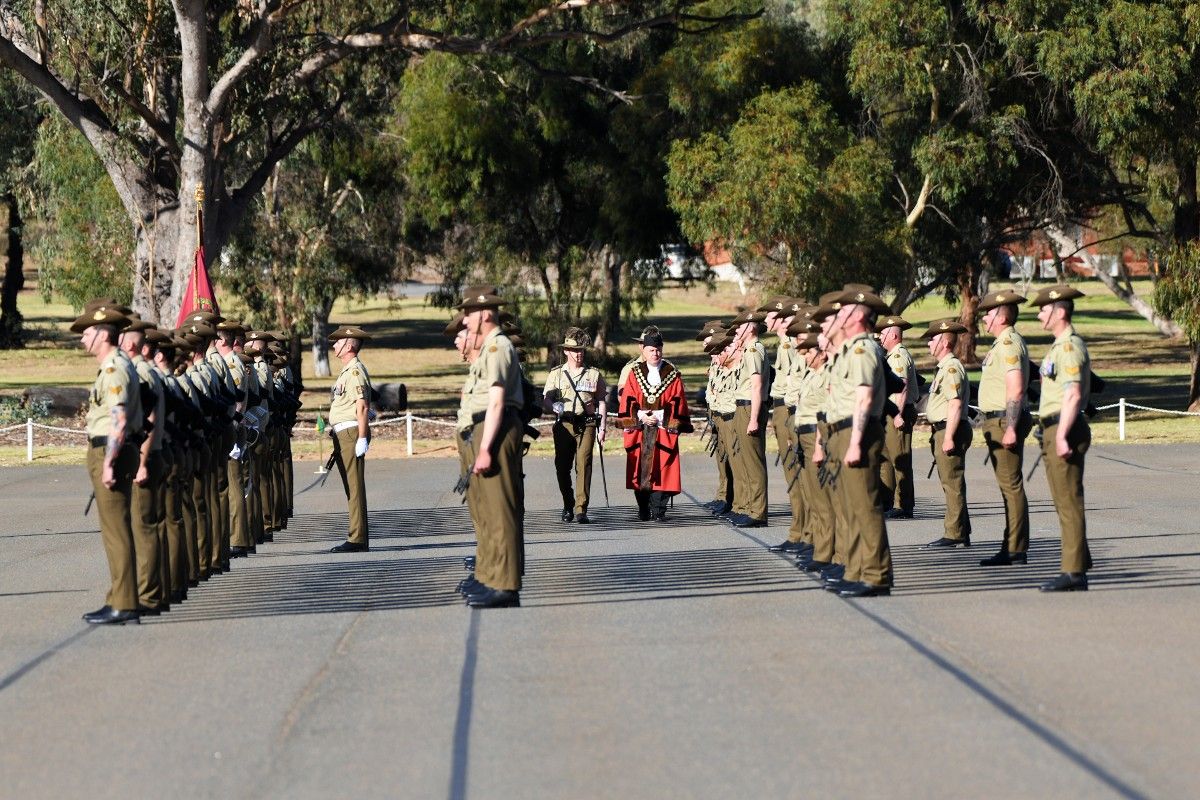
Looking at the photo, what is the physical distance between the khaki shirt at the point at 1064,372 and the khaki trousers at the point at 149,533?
5.65 meters

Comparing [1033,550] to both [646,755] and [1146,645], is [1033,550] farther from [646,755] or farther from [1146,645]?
[646,755]

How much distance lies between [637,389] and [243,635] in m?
8.08

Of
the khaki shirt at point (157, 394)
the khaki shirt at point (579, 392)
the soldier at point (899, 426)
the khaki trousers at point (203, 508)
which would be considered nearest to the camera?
the khaki shirt at point (157, 394)

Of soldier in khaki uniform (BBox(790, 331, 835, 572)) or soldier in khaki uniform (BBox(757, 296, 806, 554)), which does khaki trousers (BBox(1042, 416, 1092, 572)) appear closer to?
soldier in khaki uniform (BBox(790, 331, 835, 572))

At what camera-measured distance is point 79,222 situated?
42688 millimetres

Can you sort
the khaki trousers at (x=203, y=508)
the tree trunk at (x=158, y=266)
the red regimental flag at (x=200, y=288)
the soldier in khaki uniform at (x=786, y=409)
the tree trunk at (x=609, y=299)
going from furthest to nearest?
1. the tree trunk at (x=609, y=299)
2. the tree trunk at (x=158, y=266)
3. the red regimental flag at (x=200, y=288)
4. the soldier in khaki uniform at (x=786, y=409)
5. the khaki trousers at (x=203, y=508)

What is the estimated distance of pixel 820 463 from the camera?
40.1ft

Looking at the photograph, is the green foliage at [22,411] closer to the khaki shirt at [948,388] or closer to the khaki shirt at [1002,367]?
the khaki shirt at [948,388]

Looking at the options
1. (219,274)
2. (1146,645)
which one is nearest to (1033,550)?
(1146,645)

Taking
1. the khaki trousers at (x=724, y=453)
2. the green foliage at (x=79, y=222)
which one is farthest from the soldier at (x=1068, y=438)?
the green foliage at (x=79, y=222)

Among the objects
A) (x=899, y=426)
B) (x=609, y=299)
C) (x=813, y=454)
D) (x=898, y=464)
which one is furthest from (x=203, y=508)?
(x=609, y=299)

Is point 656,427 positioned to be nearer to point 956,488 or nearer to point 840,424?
point 956,488

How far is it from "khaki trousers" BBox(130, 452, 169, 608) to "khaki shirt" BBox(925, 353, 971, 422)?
644 cm

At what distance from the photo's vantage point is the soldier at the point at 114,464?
10570mm
